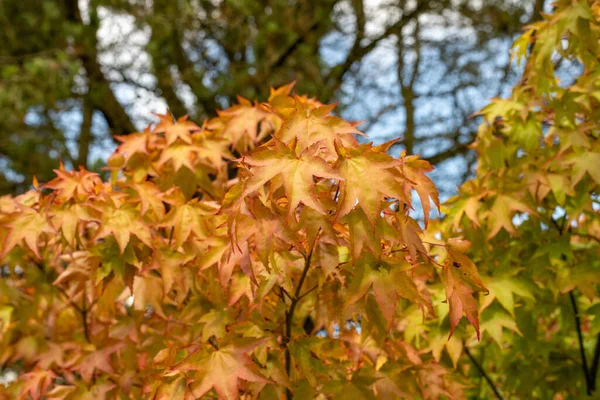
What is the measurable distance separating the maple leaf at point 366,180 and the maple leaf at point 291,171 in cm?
4

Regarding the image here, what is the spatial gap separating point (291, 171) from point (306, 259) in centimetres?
26

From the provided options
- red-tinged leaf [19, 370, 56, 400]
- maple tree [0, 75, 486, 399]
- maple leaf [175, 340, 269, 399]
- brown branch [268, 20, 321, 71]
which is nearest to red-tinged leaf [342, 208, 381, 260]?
maple tree [0, 75, 486, 399]

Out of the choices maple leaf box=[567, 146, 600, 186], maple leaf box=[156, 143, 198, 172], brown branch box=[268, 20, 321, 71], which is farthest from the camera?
brown branch box=[268, 20, 321, 71]

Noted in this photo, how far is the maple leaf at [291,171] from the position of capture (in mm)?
1161

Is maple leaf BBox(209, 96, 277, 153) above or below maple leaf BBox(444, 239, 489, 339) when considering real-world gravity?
above

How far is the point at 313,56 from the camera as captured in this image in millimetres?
5234

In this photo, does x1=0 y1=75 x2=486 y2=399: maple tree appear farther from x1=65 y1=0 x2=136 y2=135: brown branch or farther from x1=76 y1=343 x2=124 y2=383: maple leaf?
x1=65 y1=0 x2=136 y2=135: brown branch

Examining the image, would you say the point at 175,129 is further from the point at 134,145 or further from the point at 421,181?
the point at 421,181

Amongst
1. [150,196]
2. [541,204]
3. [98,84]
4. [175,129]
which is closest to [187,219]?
[150,196]

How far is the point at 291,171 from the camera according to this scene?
1.19m

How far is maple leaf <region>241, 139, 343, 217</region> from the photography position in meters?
1.16

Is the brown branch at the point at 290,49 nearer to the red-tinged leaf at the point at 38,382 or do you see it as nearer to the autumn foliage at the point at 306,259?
the autumn foliage at the point at 306,259

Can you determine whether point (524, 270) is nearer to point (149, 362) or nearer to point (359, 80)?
point (149, 362)

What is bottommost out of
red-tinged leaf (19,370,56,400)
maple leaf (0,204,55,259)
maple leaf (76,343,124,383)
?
red-tinged leaf (19,370,56,400)
